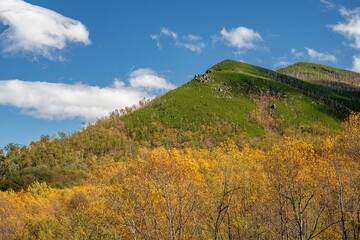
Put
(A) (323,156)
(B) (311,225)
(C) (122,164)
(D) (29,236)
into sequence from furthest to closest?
1. (D) (29,236)
2. (B) (311,225)
3. (A) (323,156)
4. (C) (122,164)

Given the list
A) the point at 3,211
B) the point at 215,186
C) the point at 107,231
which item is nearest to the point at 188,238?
the point at 215,186

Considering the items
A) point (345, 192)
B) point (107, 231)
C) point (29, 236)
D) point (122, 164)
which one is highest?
point (122, 164)

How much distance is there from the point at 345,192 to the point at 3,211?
7529 cm

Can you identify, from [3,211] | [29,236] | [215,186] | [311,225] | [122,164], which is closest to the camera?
[122,164]

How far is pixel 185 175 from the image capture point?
40.9m

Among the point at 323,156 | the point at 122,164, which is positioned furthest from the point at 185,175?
the point at 323,156

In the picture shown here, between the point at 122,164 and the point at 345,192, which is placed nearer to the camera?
the point at 122,164

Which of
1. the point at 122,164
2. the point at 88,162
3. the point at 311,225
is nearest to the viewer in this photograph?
the point at 122,164

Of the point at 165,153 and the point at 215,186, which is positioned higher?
the point at 165,153

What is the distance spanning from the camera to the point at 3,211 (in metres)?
87.9

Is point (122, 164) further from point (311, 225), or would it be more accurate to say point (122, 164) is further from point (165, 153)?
point (311, 225)

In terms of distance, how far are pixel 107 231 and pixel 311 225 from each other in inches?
1199

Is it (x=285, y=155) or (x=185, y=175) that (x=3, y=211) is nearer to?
(x=185, y=175)

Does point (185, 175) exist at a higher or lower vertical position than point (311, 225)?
higher
